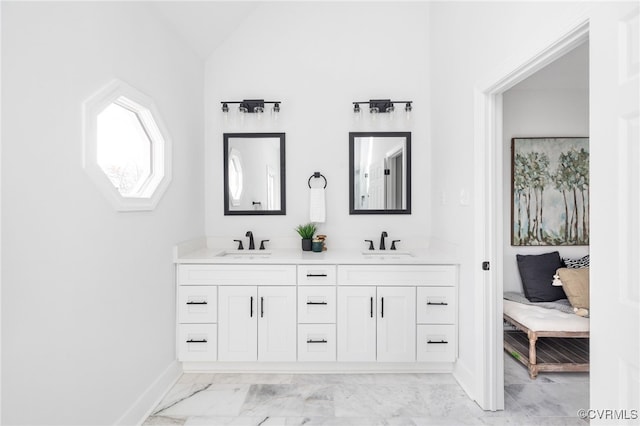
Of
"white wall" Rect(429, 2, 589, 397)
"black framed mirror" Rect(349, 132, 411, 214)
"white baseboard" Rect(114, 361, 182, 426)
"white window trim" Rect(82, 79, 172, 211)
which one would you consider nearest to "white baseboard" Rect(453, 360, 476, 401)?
"white wall" Rect(429, 2, 589, 397)

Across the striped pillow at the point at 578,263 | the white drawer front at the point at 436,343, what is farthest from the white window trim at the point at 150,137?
the striped pillow at the point at 578,263

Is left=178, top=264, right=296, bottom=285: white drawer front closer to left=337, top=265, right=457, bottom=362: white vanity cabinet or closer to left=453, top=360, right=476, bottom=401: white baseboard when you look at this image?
left=337, top=265, right=457, bottom=362: white vanity cabinet

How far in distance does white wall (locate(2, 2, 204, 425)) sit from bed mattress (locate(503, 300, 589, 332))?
8.61 feet

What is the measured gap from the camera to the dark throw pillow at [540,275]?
10.0ft

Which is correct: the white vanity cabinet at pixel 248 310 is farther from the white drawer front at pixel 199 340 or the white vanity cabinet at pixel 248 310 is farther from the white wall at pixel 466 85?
the white wall at pixel 466 85

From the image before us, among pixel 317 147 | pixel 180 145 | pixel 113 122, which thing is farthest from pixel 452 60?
pixel 113 122

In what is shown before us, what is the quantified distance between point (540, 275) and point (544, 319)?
0.64m

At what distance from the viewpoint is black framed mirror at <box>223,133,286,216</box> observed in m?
3.13

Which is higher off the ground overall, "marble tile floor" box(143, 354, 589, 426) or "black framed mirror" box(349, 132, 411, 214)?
"black framed mirror" box(349, 132, 411, 214)

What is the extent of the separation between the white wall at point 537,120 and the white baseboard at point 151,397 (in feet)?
9.75

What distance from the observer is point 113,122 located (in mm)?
1996

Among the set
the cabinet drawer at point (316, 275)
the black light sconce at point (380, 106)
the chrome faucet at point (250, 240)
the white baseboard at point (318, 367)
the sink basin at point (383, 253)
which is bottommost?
the white baseboard at point (318, 367)
